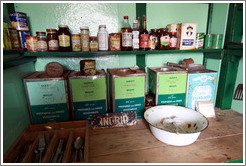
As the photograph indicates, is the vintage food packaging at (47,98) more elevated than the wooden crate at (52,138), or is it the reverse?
the vintage food packaging at (47,98)

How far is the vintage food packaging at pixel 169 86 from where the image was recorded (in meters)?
1.28

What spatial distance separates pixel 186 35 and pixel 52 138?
4.27 ft

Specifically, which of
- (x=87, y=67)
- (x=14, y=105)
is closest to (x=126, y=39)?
(x=87, y=67)

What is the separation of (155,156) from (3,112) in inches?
35.7

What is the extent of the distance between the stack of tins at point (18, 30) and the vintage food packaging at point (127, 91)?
675mm

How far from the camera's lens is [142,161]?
2.88 ft

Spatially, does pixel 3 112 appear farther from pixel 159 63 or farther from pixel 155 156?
pixel 159 63

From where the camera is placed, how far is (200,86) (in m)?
1.38

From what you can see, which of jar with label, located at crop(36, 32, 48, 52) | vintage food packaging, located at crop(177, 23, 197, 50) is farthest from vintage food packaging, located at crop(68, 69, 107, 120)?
vintage food packaging, located at crop(177, 23, 197, 50)

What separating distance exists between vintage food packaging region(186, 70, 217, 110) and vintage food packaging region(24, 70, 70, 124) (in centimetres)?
106

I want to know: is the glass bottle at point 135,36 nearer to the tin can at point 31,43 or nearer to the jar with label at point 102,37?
the jar with label at point 102,37

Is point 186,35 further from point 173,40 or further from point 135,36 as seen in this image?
→ point 135,36

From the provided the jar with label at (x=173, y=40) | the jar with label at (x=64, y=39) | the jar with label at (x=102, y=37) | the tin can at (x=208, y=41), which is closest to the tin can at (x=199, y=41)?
the tin can at (x=208, y=41)

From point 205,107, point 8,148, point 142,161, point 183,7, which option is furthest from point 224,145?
point 8,148
